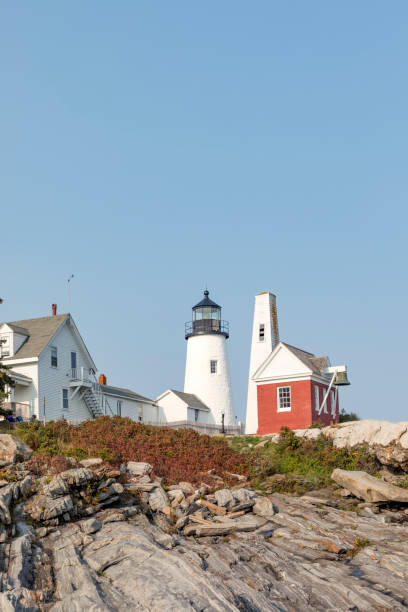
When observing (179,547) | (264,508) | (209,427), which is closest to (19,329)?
(209,427)

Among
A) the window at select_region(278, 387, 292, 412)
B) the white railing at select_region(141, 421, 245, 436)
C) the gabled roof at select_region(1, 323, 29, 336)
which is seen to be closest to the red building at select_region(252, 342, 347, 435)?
the window at select_region(278, 387, 292, 412)

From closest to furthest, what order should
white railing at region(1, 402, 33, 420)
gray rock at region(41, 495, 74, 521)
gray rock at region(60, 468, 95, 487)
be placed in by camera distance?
gray rock at region(41, 495, 74, 521)
gray rock at region(60, 468, 95, 487)
white railing at region(1, 402, 33, 420)

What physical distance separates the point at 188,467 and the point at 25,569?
1086 cm

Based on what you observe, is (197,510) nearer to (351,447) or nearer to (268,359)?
(351,447)

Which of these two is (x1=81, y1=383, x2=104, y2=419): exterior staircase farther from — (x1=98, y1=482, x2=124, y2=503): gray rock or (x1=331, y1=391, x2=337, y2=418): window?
(x1=98, y1=482, x2=124, y2=503): gray rock

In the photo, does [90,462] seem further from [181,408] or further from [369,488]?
[181,408]

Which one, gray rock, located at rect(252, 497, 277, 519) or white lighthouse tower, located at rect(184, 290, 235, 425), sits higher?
white lighthouse tower, located at rect(184, 290, 235, 425)

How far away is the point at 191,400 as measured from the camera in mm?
47344

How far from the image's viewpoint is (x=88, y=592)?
13430 millimetres

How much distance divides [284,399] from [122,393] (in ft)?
43.8

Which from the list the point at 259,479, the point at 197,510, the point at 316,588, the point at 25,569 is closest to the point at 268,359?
the point at 259,479

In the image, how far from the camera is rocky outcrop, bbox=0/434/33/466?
1968cm

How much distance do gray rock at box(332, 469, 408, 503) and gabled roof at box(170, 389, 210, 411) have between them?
74.0 ft

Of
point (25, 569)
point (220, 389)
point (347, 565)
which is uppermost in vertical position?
point (220, 389)
